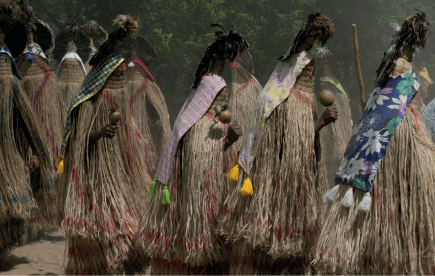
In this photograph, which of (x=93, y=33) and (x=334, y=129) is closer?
(x=93, y=33)

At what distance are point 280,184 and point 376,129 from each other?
737 millimetres

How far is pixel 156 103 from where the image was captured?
746 centimetres

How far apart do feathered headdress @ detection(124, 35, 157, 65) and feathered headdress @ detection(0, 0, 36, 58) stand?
2.69 metres

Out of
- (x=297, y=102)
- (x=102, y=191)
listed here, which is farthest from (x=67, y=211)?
(x=297, y=102)

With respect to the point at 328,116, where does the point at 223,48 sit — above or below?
above

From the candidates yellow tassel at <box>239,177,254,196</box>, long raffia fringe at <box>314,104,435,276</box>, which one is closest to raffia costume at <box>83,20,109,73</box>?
yellow tassel at <box>239,177,254,196</box>

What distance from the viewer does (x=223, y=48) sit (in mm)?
3828

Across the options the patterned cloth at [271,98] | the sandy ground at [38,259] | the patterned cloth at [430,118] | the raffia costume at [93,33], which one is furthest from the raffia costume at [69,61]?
the patterned cloth at [430,118]

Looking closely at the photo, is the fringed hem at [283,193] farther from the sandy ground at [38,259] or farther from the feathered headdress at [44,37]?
the feathered headdress at [44,37]

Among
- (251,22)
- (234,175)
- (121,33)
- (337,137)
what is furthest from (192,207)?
(251,22)

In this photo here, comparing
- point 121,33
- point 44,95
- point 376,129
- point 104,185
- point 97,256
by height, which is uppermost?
point 121,33

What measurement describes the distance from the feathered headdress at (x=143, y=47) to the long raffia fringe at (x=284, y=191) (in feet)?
15.9

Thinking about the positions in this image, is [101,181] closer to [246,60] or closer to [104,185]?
[104,185]

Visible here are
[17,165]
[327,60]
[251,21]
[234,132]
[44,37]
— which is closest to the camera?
[234,132]
